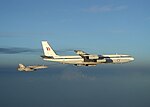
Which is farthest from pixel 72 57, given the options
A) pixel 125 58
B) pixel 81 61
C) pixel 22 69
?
pixel 22 69

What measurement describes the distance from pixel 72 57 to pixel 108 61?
19.2 metres

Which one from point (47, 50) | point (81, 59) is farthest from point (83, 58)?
point (47, 50)

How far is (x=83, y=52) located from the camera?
159 meters

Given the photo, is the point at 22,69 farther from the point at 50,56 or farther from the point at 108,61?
the point at 108,61

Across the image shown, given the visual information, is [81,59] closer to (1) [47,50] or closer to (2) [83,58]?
(2) [83,58]

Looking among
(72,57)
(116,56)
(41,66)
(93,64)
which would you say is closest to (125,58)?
(116,56)

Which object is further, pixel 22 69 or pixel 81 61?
pixel 22 69

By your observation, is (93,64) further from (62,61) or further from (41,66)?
(41,66)

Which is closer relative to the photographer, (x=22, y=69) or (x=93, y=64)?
(x=93, y=64)

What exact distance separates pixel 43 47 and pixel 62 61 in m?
13.7

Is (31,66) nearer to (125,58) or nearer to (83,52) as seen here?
(83,52)

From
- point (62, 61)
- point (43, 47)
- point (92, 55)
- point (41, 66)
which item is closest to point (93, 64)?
point (92, 55)

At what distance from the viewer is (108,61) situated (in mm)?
163250

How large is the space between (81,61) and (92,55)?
6494 mm
